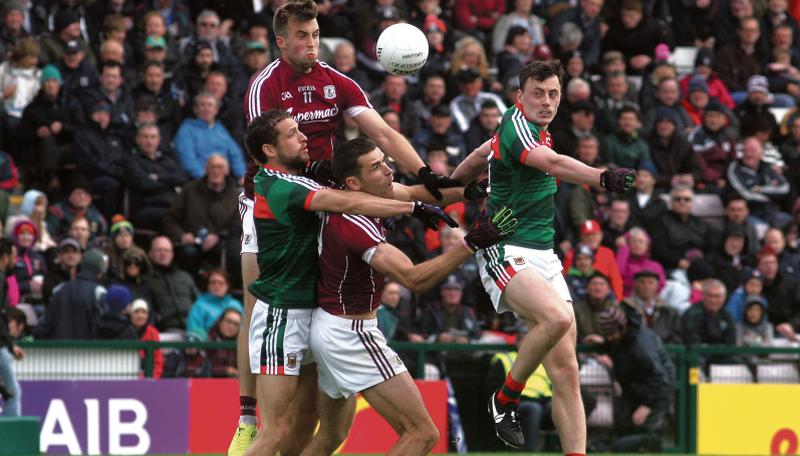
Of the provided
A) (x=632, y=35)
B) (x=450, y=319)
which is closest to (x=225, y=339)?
(x=450, y=319)

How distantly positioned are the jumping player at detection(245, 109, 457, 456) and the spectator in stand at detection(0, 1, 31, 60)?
348 inches

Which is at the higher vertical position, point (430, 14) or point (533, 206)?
point (430, 14)

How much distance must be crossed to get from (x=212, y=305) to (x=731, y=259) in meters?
6.09

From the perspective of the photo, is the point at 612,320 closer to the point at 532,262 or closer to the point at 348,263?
the point at 532,262

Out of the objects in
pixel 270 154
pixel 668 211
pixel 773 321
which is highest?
pixel 270 154

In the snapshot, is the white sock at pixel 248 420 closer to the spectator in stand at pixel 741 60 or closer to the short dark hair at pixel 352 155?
the short dark hair at pixel 352 155

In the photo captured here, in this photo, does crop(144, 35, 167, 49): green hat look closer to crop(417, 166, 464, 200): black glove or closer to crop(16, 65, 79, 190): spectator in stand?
crop(16, 65, 79, 190): spectator in stand

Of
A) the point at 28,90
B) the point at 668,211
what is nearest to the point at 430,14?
the point at 668,211

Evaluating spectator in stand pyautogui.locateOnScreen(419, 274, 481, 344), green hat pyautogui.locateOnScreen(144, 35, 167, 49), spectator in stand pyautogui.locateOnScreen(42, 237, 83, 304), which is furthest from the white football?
green hat pyautogui.locateOnScreen(144, 35, 167, 49)

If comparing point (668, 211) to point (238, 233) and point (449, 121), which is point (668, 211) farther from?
point (238, 233)

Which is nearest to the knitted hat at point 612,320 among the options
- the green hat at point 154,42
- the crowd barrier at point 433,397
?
the crowd barrier at point 433,397

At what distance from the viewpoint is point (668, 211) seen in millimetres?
18344

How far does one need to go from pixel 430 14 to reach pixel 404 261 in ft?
35.9

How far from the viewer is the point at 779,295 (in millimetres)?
17641
